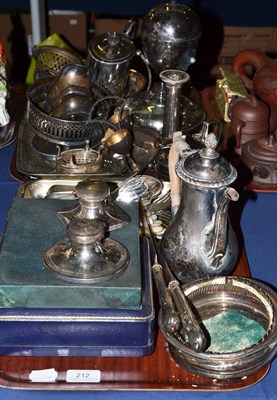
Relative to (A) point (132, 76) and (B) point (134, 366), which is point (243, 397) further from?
(A) point (132, 76)

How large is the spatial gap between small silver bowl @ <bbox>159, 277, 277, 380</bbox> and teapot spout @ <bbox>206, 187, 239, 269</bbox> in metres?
0.03

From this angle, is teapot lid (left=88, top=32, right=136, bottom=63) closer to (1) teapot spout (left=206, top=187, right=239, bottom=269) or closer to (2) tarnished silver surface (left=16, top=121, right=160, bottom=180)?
(2) tarnished silver surface (left=16, top=121, right=160, bottom=180)

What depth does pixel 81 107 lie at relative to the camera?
1.35 m

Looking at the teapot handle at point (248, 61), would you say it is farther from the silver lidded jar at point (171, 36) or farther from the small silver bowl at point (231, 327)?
the small silver bowl at point (231, 327)

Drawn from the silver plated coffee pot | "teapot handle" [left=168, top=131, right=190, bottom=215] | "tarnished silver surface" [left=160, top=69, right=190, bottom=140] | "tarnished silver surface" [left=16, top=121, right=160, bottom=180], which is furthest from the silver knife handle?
the silver plated coffee pot

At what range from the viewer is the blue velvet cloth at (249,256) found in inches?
33.0

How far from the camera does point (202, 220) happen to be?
92 centimetres

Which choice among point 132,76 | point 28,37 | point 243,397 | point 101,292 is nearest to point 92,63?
point 132,76

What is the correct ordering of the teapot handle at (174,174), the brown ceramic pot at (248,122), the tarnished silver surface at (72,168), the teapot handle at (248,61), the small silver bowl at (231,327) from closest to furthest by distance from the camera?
the small silver bowl at (231,327) → the teapot handle at (174,174) → the tarnished silver surface at (72,168) → the brown ceramic pot at (248,122) → the teapot handle at (248,61)

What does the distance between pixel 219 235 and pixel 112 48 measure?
0.70 meters

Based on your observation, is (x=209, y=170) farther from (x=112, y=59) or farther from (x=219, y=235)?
(x=112, y=59)

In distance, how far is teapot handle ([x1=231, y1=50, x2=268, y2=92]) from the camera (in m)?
1.58

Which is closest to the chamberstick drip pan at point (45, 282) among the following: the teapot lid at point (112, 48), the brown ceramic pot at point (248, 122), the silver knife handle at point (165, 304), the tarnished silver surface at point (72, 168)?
the silver knife handle at point (165, 304)

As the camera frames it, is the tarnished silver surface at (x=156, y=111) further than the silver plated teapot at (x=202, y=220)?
Yes
